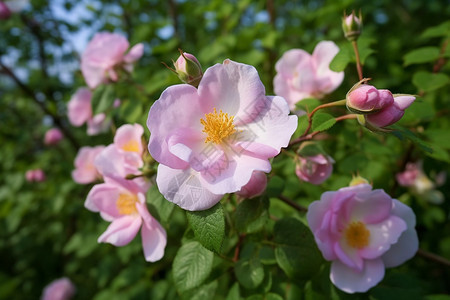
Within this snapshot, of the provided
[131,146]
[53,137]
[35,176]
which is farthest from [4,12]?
[131,146]

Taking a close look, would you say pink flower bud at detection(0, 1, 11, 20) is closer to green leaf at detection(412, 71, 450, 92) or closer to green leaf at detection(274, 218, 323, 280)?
green leaf at detection(274, 218, 323, 280)

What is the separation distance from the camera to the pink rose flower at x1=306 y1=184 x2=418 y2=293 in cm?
99

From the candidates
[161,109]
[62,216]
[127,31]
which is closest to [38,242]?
[62,216]

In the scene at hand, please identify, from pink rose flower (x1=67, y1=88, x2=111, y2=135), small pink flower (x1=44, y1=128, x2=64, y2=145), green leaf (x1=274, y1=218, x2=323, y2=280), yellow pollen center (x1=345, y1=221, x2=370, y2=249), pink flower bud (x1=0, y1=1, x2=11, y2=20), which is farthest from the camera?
small pink flower (x1=44, y1=128, x2=64, y2=145)

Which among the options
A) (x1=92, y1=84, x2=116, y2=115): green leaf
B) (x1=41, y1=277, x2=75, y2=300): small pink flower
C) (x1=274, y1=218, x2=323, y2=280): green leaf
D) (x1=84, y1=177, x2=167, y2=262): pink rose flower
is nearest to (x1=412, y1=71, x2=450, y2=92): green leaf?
(x1=274, y1=218, x2=323, y2=280): green leaf

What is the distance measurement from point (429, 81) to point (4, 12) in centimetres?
277

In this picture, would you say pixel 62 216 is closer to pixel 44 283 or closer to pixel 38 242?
pixel 38 242

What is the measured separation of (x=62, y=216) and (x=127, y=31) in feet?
6.09

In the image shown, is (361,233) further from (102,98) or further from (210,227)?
(102,98)

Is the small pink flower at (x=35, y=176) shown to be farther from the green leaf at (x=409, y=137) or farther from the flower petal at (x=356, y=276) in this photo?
the green leaf at (x=409, y=137)

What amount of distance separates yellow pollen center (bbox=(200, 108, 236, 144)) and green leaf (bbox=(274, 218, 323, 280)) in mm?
354

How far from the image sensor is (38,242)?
127 inches

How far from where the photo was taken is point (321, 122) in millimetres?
903

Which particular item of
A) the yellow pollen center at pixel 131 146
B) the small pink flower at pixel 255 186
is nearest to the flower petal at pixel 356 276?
the small pink flower at pixel 255 186
